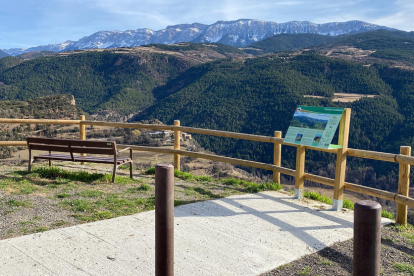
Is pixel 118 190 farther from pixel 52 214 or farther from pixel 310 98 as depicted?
pixel 310 98

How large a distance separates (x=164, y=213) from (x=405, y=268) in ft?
8.24

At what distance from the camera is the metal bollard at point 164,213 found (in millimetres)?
2109

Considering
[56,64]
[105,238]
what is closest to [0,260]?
[105,238]

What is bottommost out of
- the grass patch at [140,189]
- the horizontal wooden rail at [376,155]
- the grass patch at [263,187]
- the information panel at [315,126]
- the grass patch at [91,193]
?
the grass patch at [263,187]

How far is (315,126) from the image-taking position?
4953mm

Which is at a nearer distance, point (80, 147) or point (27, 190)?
point (27, 190)

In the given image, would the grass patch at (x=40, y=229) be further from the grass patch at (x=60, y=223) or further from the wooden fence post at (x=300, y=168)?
the wooden fence post at (x=300, y=168)

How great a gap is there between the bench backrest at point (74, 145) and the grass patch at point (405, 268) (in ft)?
14.4

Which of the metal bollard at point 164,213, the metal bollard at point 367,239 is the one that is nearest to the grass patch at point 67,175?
the metal bollard at point 164,213

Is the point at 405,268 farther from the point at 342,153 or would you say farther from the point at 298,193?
the point at 298,193

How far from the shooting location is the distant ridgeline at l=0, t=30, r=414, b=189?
49.1 m

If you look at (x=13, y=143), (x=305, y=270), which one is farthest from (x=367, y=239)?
(x=13, y=143)

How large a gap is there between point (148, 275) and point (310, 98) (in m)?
61.4

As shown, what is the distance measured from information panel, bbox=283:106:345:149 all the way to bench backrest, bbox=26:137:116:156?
9.74 feet
